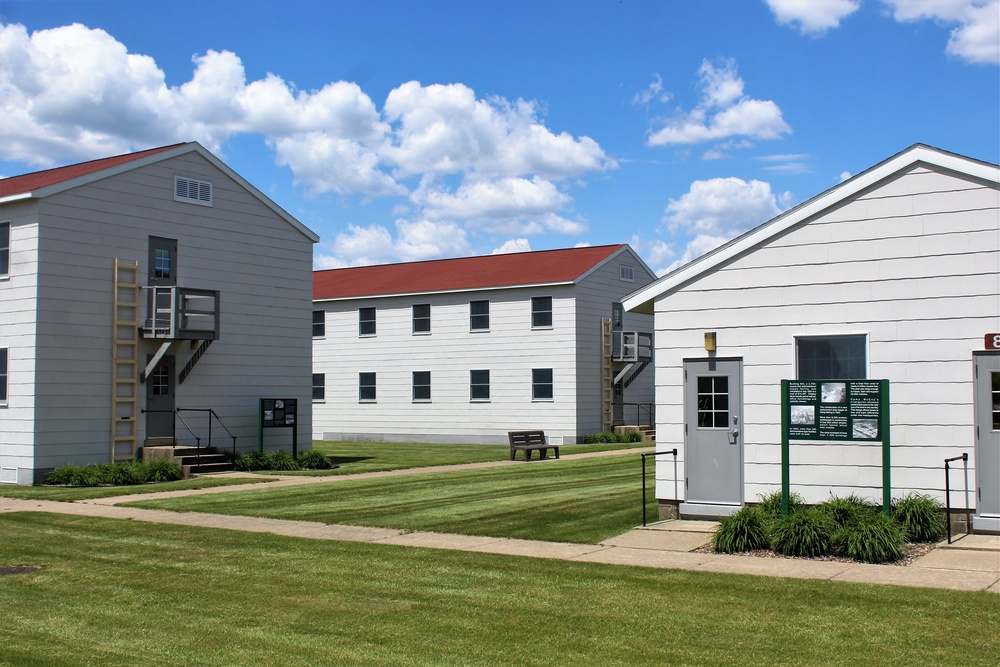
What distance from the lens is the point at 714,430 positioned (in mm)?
14070

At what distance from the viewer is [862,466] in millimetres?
12992

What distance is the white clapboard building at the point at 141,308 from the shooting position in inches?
843

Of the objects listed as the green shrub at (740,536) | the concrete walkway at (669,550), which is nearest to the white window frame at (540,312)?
the concrete walkway at (669,550)

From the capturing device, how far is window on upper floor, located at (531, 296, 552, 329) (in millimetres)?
36375

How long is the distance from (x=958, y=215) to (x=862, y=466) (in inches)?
133

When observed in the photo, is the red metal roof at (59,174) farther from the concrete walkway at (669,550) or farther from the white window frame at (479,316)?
the white window frame at (479,316)

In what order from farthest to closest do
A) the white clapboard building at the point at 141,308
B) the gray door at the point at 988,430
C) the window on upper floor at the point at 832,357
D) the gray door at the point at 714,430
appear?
the white clapboard building at the point at 141,308 < the gray door at the point at 714,430 < the window on upper floor at the point at 832,357 < the gray door at the point at 988,430

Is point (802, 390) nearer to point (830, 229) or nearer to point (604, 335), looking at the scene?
point (830, 229)

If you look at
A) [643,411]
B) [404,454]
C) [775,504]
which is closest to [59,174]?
[404,454]

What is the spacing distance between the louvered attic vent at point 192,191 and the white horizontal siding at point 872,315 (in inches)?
567

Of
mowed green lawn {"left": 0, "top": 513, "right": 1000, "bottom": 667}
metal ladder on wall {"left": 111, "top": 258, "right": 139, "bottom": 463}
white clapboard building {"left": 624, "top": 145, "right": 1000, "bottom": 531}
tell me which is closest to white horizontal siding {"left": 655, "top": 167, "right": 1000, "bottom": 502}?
white clapboard building {"left": 624, "top": 145, "right": 1000, "bottom": 531}

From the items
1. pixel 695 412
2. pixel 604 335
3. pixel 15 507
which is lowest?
pixel 15 507

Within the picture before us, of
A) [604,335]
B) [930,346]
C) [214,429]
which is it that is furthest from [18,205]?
[604,335]

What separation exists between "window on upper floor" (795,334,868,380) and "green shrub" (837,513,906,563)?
7.58 ft
